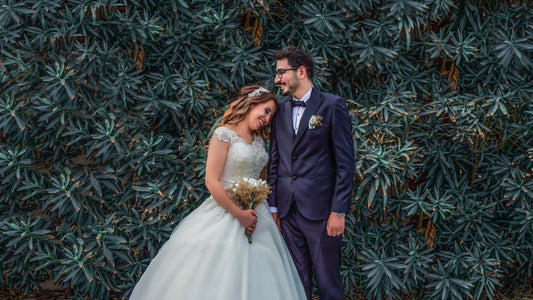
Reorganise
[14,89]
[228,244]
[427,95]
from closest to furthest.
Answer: [228,244], [14,89], [427,95]

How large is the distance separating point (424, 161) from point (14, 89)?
4041 millimetres

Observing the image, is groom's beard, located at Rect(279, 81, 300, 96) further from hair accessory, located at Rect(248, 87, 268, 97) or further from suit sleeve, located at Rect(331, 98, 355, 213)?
suit sleeve, located at Rect(331, 98, 355, 213)

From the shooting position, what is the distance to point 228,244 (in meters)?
3.59

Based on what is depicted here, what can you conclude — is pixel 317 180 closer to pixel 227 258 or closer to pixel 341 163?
pixel 341 163

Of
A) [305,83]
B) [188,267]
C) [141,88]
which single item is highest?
[305,83]

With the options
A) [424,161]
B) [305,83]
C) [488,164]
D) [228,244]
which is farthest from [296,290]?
[488,164]

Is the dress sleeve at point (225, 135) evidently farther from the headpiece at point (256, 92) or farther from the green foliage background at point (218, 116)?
the green foliage background at point (218, 116)

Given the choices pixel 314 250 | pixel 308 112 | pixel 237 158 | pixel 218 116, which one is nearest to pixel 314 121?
pixel 308 112

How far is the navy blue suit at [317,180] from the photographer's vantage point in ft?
12.1

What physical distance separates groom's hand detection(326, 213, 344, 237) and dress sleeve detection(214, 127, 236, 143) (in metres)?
0.84

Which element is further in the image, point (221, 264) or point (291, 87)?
point (291, 87)

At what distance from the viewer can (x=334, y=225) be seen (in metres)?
3.68

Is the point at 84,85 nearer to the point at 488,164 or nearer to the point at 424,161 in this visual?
the point at 424,161

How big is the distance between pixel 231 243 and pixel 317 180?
2.33 ft
